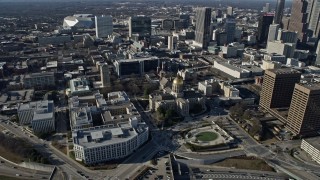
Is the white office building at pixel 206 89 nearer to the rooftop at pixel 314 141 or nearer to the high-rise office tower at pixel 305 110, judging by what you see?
the high-rise office tower at pixel 305 110

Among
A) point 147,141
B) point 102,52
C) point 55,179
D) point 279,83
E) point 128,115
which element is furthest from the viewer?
point 102,52

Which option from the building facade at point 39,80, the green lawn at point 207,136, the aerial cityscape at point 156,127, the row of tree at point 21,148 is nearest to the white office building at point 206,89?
the aerial cityscape at point 156,127

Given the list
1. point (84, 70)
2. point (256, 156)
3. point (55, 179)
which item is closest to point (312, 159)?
point (256, 156)

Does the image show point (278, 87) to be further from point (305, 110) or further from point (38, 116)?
point (38, 116)

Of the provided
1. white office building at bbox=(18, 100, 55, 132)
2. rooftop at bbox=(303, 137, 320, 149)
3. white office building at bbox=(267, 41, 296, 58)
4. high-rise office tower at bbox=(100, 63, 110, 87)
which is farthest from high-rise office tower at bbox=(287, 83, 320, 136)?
white office building at bbox=(267, 41, 296, 58)

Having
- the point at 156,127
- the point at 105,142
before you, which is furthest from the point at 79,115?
the point at 156,127

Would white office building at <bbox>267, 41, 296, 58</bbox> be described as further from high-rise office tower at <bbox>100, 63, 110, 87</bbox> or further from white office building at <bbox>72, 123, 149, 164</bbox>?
white office building at <bbox>72, 123, 149, 164</bbox>

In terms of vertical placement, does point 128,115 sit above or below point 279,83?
below

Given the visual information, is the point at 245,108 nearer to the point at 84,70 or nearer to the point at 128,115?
the point at 128,115
